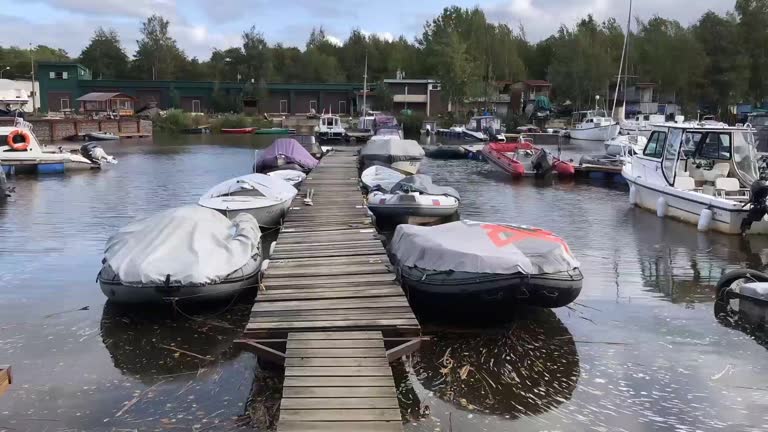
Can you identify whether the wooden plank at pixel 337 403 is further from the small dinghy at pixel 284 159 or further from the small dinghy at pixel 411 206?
the small dinghy at pixel 284 159

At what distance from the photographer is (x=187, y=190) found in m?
26.1

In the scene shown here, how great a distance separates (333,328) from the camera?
809 cm

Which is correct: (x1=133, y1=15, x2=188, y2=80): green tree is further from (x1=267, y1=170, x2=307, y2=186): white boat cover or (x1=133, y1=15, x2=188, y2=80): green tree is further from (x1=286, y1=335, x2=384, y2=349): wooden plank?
(x1=286, y1=335, x2=384, y2=349): wooden plank

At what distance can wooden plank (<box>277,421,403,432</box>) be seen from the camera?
5840 mm

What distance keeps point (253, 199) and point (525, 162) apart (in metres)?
18.0

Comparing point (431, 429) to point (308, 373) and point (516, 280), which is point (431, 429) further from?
point (516, 280)

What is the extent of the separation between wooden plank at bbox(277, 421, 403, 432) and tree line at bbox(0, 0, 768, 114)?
223ft

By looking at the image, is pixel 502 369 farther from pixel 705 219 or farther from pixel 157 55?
pixel 157 55

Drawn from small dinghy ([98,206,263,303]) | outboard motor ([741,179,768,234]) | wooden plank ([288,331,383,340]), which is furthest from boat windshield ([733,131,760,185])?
wooden plank ([288,331,383,340])

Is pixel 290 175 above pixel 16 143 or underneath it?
underneath

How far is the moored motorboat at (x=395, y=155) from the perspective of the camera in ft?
84.5

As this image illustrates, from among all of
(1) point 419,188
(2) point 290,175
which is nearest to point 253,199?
(1) point 419,188

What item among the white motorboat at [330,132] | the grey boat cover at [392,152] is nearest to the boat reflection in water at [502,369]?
the grey boat cover at [392,152]

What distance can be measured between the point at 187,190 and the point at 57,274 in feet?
43.7
